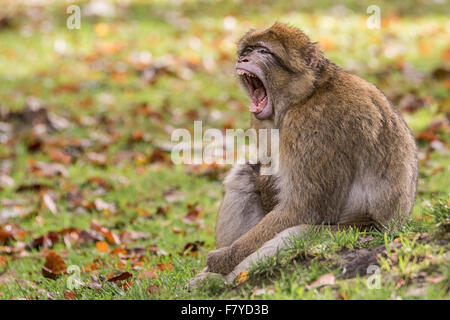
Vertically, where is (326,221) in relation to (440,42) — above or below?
below

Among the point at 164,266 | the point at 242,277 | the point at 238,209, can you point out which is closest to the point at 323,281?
the point at 242,277

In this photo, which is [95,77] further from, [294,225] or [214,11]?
[294,225]

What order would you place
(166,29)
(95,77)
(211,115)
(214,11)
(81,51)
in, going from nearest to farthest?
(211,115), (95,77), (81,51), (166,29), (214,11)

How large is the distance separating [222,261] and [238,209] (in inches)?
22.5

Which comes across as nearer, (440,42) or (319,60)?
(319,60)

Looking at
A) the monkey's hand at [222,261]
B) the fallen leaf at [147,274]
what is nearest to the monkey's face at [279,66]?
the monkey's hand at [222,261]

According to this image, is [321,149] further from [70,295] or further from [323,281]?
[70,295]

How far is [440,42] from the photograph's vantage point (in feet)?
41.9

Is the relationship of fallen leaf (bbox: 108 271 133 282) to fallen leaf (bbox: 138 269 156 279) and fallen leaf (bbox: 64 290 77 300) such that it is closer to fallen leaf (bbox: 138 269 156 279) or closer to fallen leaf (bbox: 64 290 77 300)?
fallen leaf (bbox: 138 269 156 279)

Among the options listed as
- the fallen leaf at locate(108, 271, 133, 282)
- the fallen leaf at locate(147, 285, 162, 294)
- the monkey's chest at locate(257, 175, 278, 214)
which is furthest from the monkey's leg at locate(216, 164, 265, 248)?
the fallen leaf at locate(147, 285, 162, 294)

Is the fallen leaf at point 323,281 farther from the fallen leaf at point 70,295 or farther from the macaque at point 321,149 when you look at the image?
the fallen leaf at point 70,295

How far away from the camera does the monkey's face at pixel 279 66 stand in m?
5.05
